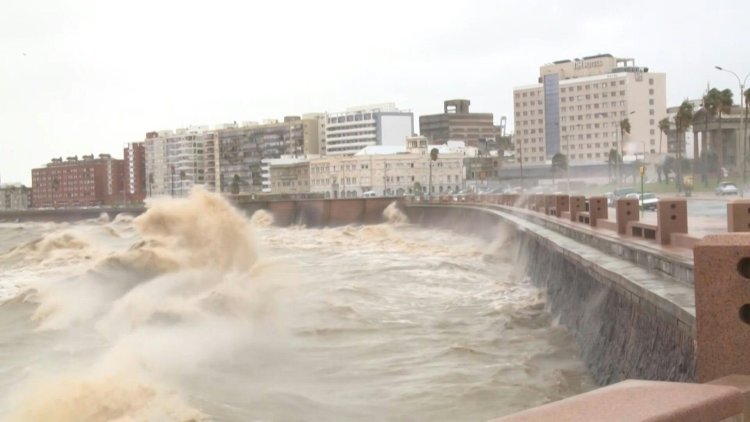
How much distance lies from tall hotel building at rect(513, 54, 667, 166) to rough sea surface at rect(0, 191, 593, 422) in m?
49.5

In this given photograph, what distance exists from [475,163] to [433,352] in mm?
112170

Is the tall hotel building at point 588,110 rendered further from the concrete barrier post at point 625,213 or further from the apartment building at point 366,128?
the concrete barrier post at point 625,213

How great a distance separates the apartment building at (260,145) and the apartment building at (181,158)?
8.61 ft

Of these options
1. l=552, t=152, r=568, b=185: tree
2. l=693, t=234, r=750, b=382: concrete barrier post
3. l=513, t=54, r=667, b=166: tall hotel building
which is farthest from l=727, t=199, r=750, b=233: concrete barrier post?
l=552, t=152, r=568, b=185: tree

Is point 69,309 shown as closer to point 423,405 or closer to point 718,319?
point 423,405

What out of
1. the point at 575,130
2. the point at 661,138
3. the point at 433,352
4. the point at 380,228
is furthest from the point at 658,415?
the point at 575,130

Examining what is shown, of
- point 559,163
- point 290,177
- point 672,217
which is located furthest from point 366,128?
point 672,217

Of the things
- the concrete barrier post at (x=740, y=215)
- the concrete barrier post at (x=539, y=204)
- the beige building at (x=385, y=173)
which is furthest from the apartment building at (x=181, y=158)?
the concrete barrier post at (x=740, y=215)

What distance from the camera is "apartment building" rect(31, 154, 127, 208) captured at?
5920 inches

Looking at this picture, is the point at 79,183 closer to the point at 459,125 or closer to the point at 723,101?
the point at 459,125

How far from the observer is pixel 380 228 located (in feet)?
177

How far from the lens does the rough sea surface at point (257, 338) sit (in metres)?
9.20

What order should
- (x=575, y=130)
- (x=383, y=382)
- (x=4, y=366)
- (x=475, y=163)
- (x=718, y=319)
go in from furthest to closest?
1. (x=475, y=163)
2. (x=575, y=130)
3. (x=4, y=366)
4. (x=383, y=382)
5. (x=718, y=319)

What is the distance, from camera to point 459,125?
593 ft
